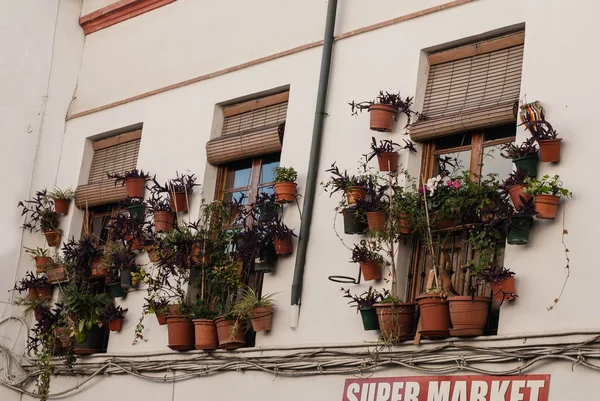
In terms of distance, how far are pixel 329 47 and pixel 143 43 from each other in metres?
2.93

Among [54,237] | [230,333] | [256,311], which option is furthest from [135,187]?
[256,311]

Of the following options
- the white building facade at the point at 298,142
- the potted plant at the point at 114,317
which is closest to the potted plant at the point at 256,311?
the white building facade at the point at 298,142

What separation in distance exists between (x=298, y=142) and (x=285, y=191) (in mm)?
555

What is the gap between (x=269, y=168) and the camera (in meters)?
9.55

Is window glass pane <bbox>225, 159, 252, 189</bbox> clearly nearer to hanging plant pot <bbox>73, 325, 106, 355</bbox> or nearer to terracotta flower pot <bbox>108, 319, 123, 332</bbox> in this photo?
terracotta flower pot <bbox>108, 319, 123, 332</bbox>

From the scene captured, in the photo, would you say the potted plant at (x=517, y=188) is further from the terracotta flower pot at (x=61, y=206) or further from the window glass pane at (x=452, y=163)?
the terracotta flower pot at (x=61, y=206)

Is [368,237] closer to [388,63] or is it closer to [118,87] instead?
[388,63]

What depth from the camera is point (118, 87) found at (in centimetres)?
1124

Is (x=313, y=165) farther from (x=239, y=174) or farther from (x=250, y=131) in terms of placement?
(x=239, y=174)

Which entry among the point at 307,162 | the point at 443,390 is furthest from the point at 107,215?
the point at 443,390

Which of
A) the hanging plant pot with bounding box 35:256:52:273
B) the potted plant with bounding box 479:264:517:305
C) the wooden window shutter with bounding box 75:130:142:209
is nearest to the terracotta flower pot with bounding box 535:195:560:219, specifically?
the potted plant with bounding box 479:264:517:305

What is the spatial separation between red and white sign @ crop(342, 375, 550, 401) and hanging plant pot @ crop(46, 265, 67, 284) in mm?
4028

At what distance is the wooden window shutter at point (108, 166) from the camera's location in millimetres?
10797

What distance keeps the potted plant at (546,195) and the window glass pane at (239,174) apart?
3.43 m
